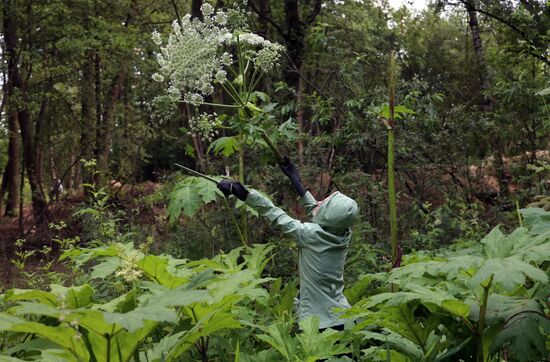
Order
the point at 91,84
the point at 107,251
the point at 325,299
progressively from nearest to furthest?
the point at 107,251 → the point at 325,299 → the point at 91,84

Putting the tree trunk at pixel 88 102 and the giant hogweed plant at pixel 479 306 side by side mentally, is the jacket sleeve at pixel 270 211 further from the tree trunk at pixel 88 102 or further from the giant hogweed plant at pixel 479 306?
the tree trunk at pixel 88 102

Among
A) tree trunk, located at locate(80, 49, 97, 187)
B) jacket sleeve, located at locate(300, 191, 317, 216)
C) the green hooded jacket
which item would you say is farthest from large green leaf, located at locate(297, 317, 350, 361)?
tree trunk, located at locate(80, 49, 97, 187)

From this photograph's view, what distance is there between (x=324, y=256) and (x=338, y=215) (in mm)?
319

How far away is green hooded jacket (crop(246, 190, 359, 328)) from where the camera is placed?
156 inches

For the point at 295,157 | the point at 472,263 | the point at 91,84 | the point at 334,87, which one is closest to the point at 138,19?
the point at 91,84

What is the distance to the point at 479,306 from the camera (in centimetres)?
247

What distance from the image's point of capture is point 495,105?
1230 cm

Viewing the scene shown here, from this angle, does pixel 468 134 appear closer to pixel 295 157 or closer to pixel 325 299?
pixel 295 157

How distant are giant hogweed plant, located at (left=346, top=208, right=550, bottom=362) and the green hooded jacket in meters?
1.03

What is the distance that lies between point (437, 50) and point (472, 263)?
88.0 ft

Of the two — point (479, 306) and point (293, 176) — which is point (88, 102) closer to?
point (293, 176)

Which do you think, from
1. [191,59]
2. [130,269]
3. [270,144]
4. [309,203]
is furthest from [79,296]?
[309,203]

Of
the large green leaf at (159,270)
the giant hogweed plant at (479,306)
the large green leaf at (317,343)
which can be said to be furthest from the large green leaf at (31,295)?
the giant hogweed plant at (479,306)

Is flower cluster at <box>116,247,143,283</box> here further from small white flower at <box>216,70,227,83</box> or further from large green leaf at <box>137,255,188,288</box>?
small white flower at <box>216,70,227,83</box>
